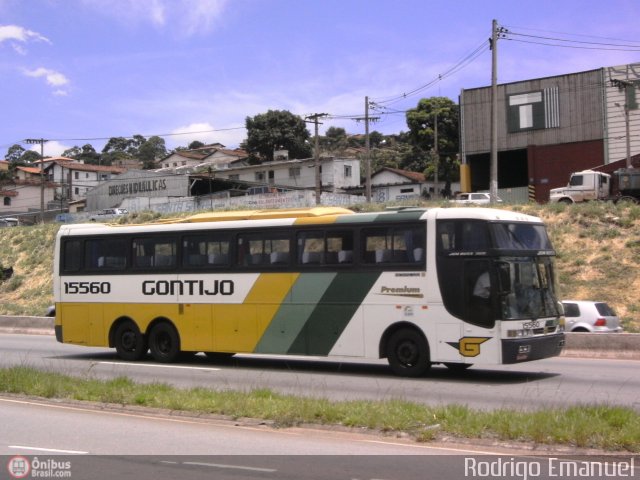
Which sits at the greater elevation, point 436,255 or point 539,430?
point 436,255

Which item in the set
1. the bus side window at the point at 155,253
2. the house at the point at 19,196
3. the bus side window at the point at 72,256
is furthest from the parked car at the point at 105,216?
the house at the point at 19,196

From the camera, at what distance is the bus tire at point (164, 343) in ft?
58.0

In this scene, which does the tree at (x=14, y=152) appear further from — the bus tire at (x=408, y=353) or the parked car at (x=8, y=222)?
the bus tire at (x=408, y=353)

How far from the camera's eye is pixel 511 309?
1362cm

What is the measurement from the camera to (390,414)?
30.1ft

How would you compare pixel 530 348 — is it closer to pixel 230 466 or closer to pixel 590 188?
pixel 230 466

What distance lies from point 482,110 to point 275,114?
41862mm

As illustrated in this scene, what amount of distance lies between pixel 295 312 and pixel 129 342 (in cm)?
519

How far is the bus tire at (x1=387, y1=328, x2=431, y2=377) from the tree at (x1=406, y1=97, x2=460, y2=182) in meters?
58.6

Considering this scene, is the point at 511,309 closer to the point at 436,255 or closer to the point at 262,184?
the point at 436,255

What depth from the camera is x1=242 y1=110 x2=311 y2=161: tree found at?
93.8m

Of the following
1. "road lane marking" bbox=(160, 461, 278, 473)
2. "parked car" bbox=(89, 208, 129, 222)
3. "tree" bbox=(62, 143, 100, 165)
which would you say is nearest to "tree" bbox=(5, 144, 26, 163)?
"tree" bbox=(62, 143, 100, 165)

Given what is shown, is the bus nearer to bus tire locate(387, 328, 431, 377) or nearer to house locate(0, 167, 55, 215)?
bus tire locate(387, 328, 431, 377)

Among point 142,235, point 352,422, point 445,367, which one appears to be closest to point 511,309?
point 445,367
